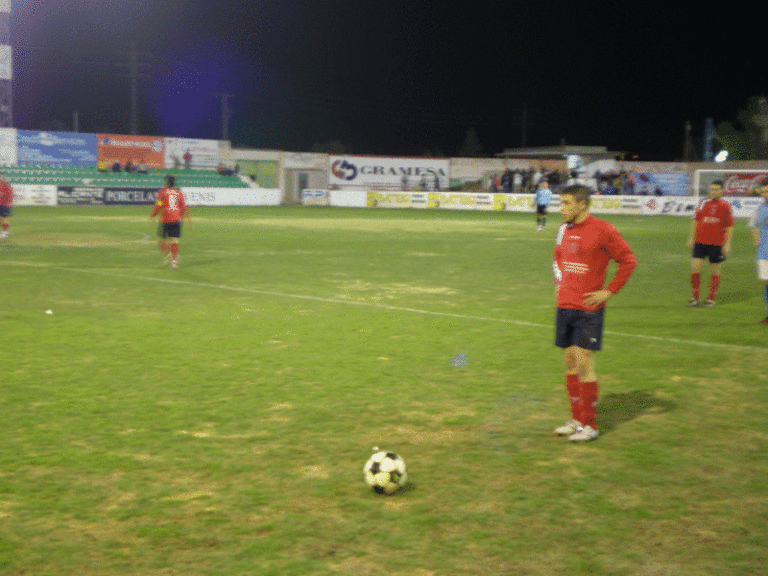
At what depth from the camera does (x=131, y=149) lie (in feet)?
190

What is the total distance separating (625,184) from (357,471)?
56264 mm

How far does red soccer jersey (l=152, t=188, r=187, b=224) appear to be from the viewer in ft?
55.1

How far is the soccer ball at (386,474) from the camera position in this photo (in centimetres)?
491

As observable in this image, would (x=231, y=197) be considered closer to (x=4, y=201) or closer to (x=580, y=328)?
(x=4, y=201)

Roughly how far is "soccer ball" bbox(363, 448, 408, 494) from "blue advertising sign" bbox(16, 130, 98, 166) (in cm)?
5549

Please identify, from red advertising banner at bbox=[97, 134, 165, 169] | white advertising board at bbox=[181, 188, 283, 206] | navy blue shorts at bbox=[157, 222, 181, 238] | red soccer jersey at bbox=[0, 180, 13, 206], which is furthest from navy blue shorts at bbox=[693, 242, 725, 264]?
red advertising banner at bbox=[97, 134, 165, 169]

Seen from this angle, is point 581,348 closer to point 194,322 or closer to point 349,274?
point 194,322

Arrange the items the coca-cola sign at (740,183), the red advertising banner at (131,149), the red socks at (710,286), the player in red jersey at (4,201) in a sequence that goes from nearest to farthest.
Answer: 1. the red socks at (710,286)
2. the player in red jersey at (4,201)
3. the coca-cola sign at (740,183)
4. the red advertising banner at (131,149)

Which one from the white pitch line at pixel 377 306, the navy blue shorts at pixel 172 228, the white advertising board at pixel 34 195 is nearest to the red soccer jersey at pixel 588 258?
the white pitch line at pixel 377 306

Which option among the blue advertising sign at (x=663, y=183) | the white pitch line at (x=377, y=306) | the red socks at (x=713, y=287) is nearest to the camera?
the white pitch line at (x=377, y=306)

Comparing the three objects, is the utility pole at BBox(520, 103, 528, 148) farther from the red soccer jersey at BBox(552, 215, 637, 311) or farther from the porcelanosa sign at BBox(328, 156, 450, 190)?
the red soccer jersey at BBox(552, 215, 637, 311)

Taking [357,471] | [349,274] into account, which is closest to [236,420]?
[357,471]

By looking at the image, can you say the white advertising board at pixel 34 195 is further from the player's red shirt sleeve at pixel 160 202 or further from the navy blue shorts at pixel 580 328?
the navy blue shorts at pixel 580 328

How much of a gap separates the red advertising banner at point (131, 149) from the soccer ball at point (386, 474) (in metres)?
56.1
